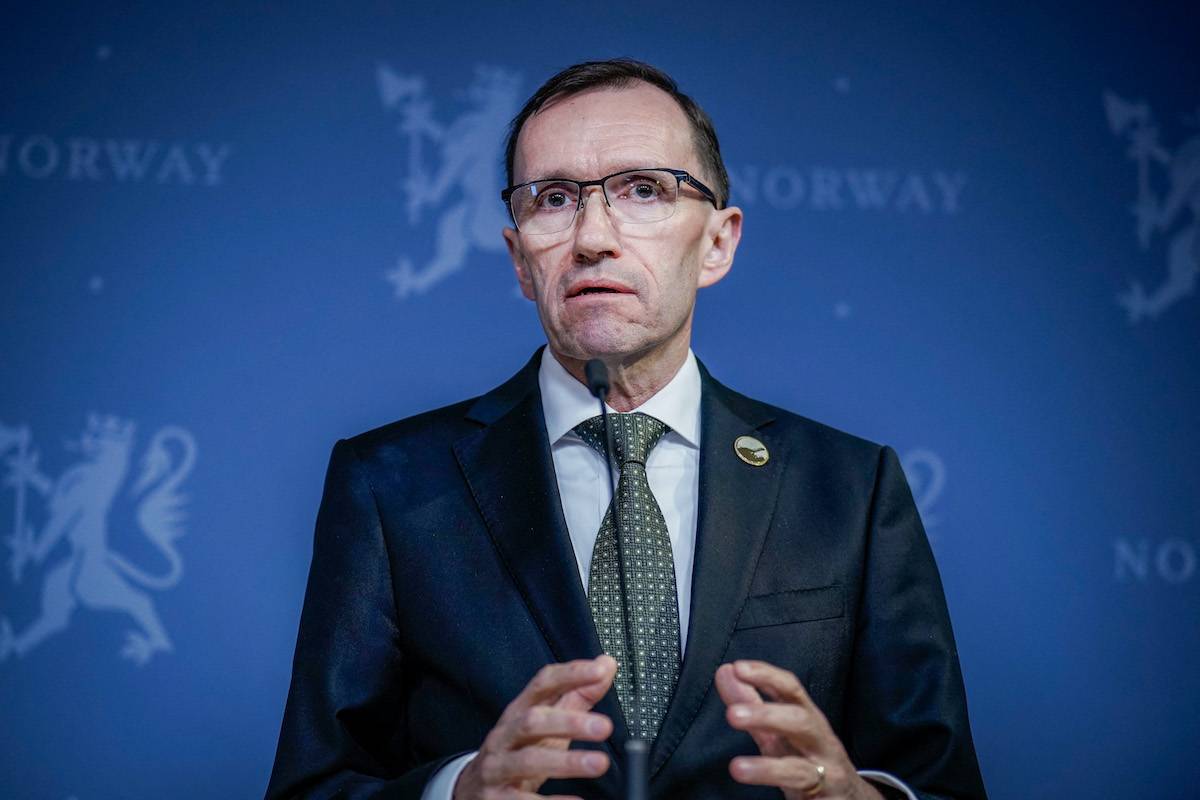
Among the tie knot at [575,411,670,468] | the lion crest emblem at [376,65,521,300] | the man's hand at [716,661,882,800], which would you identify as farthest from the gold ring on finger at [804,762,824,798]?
the lion crest emblem at [376,65,521,300]

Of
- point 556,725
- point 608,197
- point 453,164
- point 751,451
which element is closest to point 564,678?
point 556,725

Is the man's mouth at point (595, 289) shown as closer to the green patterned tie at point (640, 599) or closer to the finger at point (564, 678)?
the green patterned tie at point (640, 599)

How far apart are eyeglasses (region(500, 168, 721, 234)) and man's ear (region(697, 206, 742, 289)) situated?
12 centimetres

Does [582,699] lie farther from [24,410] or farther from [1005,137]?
[1005,137]

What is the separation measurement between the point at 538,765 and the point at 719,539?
508 mm

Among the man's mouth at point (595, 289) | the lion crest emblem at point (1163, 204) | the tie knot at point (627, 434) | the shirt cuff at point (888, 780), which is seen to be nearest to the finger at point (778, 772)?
the shirt cuff at point (888, 780)

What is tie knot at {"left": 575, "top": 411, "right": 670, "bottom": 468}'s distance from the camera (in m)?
1.62

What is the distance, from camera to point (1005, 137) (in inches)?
93.2

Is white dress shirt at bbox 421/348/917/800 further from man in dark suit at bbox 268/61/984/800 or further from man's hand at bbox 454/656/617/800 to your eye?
man's hand at bbox 454/656/617/800

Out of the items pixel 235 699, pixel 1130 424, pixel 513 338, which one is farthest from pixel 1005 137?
pixel 235 699

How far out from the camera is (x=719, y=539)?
157cm

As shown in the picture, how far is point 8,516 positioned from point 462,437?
933 millimetres

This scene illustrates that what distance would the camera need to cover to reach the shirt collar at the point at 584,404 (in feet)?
5.54

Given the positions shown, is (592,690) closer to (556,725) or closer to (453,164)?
(556,725)
